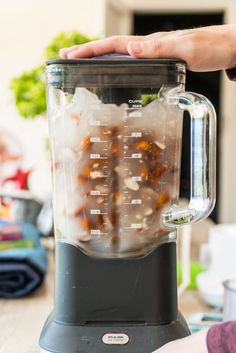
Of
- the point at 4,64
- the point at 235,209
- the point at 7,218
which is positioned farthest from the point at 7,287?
the point at 235,209

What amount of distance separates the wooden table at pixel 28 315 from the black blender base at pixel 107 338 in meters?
0.13

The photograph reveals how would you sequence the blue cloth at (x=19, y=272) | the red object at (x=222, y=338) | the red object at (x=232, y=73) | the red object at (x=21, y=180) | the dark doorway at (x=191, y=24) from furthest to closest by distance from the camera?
the dark doorway at (x=191, y=24) < the red object at (x=21, y=180) < the blue cloth at (x=19, y=272) < the red object at (x=232, y=73) < the red object at (x=222, y=338)

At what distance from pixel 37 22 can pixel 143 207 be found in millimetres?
3344

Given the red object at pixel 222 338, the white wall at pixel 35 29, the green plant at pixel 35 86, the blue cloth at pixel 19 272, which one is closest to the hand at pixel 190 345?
the red object at pixel 222 338

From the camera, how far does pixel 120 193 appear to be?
28.5 inches

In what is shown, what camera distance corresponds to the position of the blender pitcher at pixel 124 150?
0.71 meters

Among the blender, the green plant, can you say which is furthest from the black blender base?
the green plant

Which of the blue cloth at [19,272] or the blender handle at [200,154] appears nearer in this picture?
the blender handle at [200,154]

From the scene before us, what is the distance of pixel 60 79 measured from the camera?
718mm

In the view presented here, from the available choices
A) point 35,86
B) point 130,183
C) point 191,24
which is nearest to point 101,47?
point 130,183

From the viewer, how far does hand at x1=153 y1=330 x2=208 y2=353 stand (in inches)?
24.5

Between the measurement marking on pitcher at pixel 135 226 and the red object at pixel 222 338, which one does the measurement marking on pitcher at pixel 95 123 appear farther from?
the red object at pixel 222 338

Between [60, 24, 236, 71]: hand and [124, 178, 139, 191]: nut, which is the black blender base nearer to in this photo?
[124, 178, 139, 191]: nut

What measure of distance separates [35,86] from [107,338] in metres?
0.92
